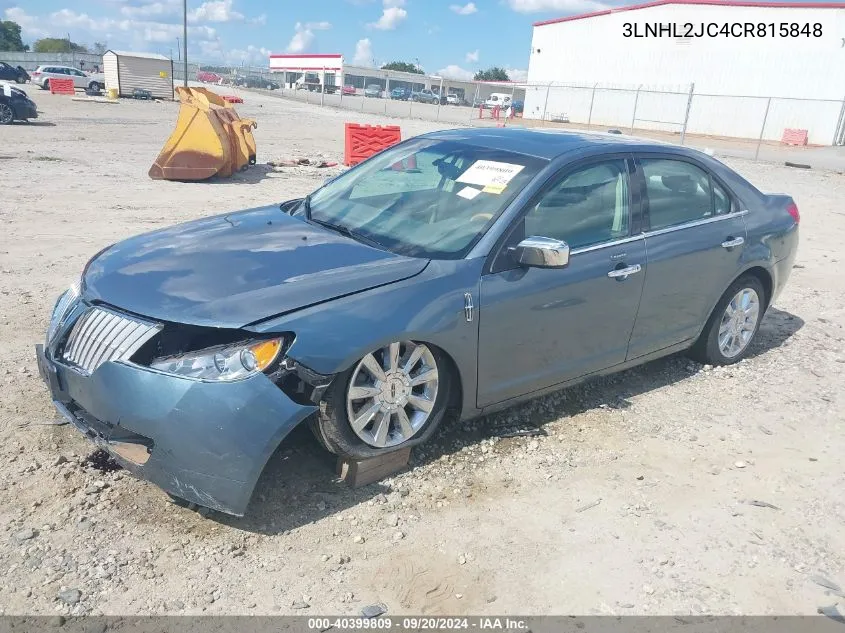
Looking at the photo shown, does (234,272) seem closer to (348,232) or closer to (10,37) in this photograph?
(348,232)

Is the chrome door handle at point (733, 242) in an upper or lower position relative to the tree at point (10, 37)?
lower

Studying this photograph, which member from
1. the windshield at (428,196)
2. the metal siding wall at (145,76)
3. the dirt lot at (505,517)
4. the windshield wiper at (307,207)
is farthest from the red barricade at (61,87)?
the windshield at (428,196)

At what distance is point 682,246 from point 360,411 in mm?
2455

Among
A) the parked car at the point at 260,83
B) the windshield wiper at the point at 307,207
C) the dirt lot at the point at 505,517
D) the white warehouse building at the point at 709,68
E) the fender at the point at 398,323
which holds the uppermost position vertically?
the white warehouse building at the point at 709,68

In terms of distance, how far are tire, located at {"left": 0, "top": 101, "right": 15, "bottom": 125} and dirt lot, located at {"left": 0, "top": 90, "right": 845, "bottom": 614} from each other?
63.2ft

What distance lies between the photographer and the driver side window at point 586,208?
3836 millimetres

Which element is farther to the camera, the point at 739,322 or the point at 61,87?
the point at 61,87

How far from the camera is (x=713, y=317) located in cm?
496

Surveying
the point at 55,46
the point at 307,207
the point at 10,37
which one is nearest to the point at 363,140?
the point at 307,207

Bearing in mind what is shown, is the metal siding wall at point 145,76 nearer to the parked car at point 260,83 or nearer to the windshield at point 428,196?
the windshield at point 428,196

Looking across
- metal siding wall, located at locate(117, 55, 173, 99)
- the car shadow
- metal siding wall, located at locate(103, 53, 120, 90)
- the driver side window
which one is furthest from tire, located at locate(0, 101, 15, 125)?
metal siding wall, located at locate(117, 55, 173, 99)

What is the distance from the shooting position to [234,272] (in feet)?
10.7

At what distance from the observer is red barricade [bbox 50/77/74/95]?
1656 inches

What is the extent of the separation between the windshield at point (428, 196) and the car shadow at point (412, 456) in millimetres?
1039
